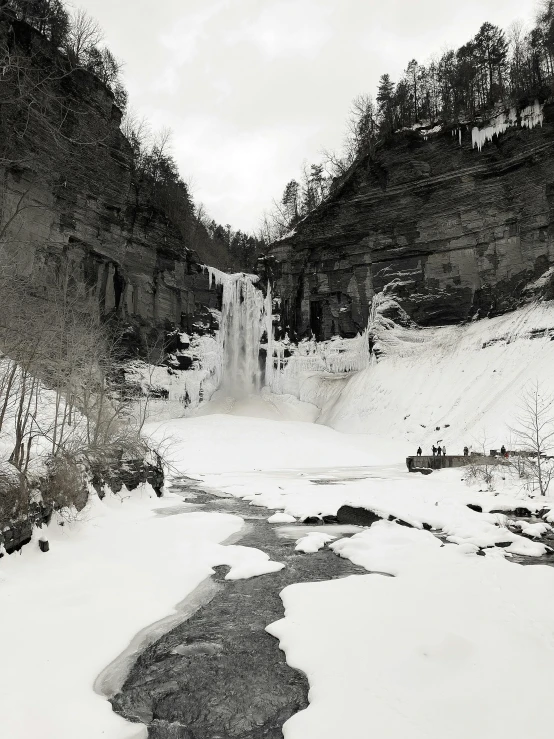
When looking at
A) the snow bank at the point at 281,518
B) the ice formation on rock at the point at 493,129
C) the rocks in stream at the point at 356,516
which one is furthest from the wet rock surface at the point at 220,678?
the ice formation on rock at the point at 493,129

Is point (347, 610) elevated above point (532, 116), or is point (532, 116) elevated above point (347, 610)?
point (532, 116)

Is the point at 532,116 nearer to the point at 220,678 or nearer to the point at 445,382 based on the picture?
the point at 445,382

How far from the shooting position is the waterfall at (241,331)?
36.8m

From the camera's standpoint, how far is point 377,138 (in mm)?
37031

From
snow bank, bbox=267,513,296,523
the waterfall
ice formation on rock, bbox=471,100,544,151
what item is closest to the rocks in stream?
snow bank, bbox=267,513,296,523

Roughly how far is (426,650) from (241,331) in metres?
34.6

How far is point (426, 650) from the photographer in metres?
3.43

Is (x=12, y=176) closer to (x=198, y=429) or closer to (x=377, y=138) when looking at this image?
(x=198, y=429)

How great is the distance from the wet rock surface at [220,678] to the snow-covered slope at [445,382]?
17908 mm

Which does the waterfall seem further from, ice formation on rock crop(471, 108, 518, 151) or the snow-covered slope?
ice formation on rock crop(471, 108, 518, 151)

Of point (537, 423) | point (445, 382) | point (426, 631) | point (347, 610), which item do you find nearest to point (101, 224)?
point (445, 382)

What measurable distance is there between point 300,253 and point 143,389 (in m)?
16.3

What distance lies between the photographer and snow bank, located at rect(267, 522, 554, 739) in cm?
266

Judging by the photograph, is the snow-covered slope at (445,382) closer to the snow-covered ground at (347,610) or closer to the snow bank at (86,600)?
the snow-covered ground at (347,610)
